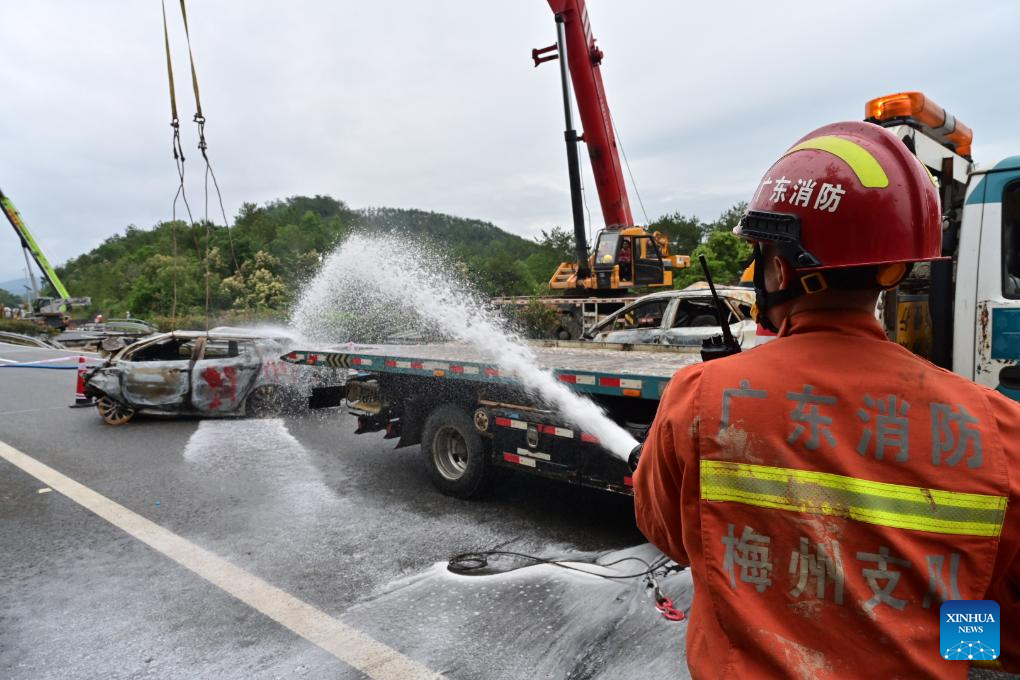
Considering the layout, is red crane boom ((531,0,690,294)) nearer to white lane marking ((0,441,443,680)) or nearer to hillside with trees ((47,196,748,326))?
hillside with trees ((47,196,748,326))

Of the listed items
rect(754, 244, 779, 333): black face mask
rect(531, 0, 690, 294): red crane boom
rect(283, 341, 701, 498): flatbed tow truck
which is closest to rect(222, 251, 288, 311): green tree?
rect(531, 0, 690, 294): red crane boom

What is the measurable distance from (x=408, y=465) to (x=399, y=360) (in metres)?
1.69

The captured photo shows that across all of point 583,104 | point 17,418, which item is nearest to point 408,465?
point 17,418

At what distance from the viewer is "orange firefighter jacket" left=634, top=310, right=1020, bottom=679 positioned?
→ 1060 mm

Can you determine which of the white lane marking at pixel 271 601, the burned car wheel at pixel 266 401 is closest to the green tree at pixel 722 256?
the burned car wheel at pixel 266 401

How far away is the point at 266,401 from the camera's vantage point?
9.92 m

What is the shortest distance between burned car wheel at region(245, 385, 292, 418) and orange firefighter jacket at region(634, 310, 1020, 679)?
9.55 metres

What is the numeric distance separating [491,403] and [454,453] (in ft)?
2.81

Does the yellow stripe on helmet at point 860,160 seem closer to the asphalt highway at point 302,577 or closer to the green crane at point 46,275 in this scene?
the asphalt highway at point 302,577

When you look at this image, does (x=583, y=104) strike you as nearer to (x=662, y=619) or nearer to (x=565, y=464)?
(x=565, y=464)

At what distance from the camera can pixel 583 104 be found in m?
12.4

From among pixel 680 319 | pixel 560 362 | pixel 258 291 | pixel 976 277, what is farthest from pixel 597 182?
pixel 258 291

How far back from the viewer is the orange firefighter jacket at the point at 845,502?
1060mm

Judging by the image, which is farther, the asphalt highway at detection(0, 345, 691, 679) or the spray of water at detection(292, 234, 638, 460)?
the spray of water at detection(292, 234, 638, 460)
